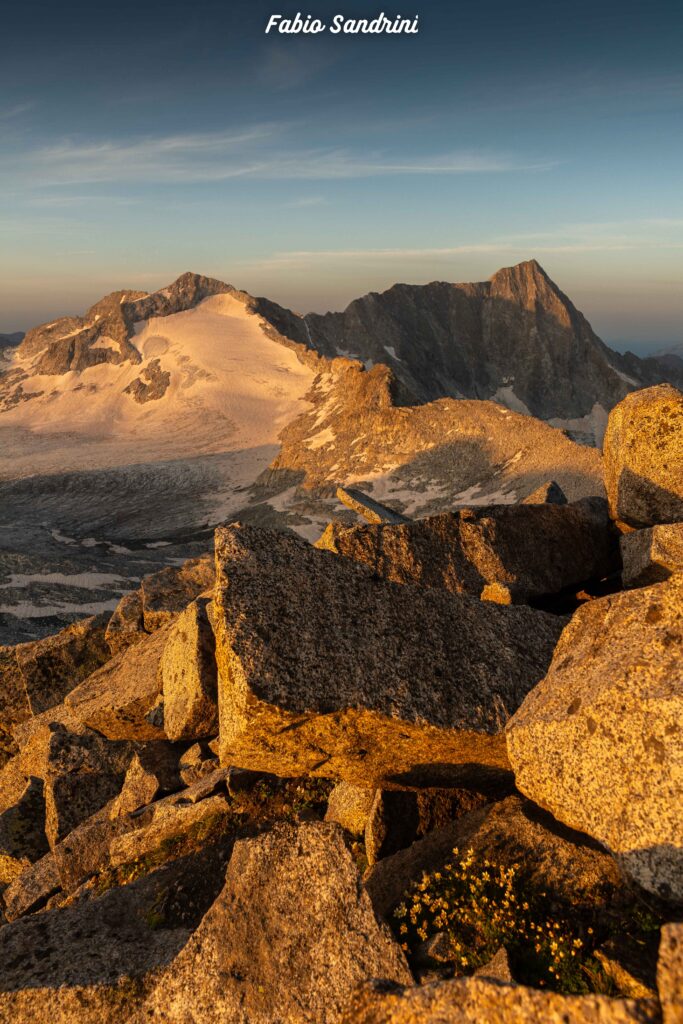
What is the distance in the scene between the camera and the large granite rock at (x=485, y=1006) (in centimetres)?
450

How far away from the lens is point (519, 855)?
309 inches

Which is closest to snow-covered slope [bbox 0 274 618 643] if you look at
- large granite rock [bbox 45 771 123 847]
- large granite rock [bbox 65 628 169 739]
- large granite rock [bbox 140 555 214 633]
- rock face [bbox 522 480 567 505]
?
large granite rock [bbox 140 555 214 633]

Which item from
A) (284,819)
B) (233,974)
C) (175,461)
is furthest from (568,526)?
(175,461)

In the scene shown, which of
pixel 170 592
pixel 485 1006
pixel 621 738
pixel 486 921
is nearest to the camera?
pixel 485 1006

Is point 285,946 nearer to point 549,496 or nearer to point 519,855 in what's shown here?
point 519,855

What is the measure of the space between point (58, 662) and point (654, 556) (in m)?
17.8

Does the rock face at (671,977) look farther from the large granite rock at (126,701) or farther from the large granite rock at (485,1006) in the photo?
the large granite rock at (126,701)

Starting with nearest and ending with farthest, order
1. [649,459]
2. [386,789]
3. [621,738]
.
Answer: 1. [621,738]
2. [386,789]
3. [649,459]

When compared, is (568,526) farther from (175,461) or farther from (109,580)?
(175,461)

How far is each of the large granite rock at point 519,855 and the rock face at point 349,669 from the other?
0.85 meters

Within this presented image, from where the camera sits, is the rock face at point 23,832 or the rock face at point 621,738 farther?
the rock face at point 23,832

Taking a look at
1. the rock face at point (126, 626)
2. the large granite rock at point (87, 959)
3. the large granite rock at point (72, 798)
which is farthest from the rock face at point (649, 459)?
the large granite rock at point (72, 798)

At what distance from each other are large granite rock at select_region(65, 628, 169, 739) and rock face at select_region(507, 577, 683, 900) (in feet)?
33.5

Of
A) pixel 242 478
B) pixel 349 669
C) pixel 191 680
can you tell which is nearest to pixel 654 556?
pixel 349 669
